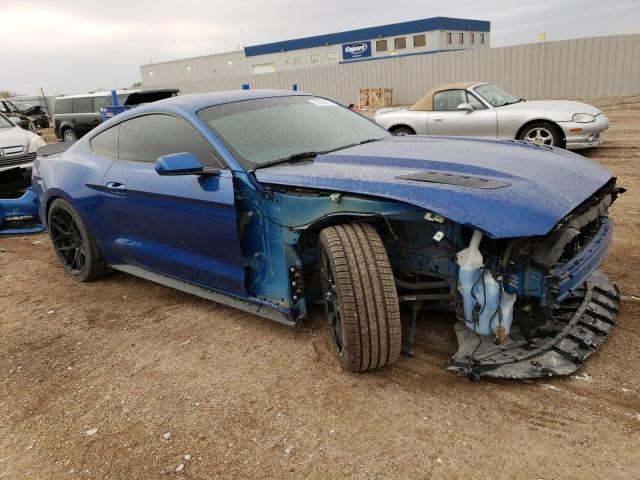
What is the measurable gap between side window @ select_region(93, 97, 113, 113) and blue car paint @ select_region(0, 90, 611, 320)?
1201cm

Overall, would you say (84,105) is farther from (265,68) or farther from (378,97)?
(265,68)

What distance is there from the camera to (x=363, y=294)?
269cm

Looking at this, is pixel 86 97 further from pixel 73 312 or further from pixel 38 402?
pixel 38 402

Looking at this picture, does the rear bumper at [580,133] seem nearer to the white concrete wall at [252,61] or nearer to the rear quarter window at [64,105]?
A: the rear quarter window at [64,105]

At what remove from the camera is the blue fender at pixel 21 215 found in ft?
21.0

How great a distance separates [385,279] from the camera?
8.90ft

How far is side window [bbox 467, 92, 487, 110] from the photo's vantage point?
9203 millimetres

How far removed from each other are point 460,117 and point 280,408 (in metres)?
7.70

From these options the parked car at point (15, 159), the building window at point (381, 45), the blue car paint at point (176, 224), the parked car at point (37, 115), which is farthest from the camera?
the building window at point (381, 45)

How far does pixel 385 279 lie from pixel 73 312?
2.87m

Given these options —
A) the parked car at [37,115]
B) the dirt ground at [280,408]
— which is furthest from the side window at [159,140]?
the parked car at [37,115]

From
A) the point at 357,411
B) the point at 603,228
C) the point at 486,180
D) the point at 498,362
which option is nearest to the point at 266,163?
the point at 486,180

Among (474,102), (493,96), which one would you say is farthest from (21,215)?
(493,96)

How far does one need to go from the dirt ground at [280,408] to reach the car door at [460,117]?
546 centimetres
